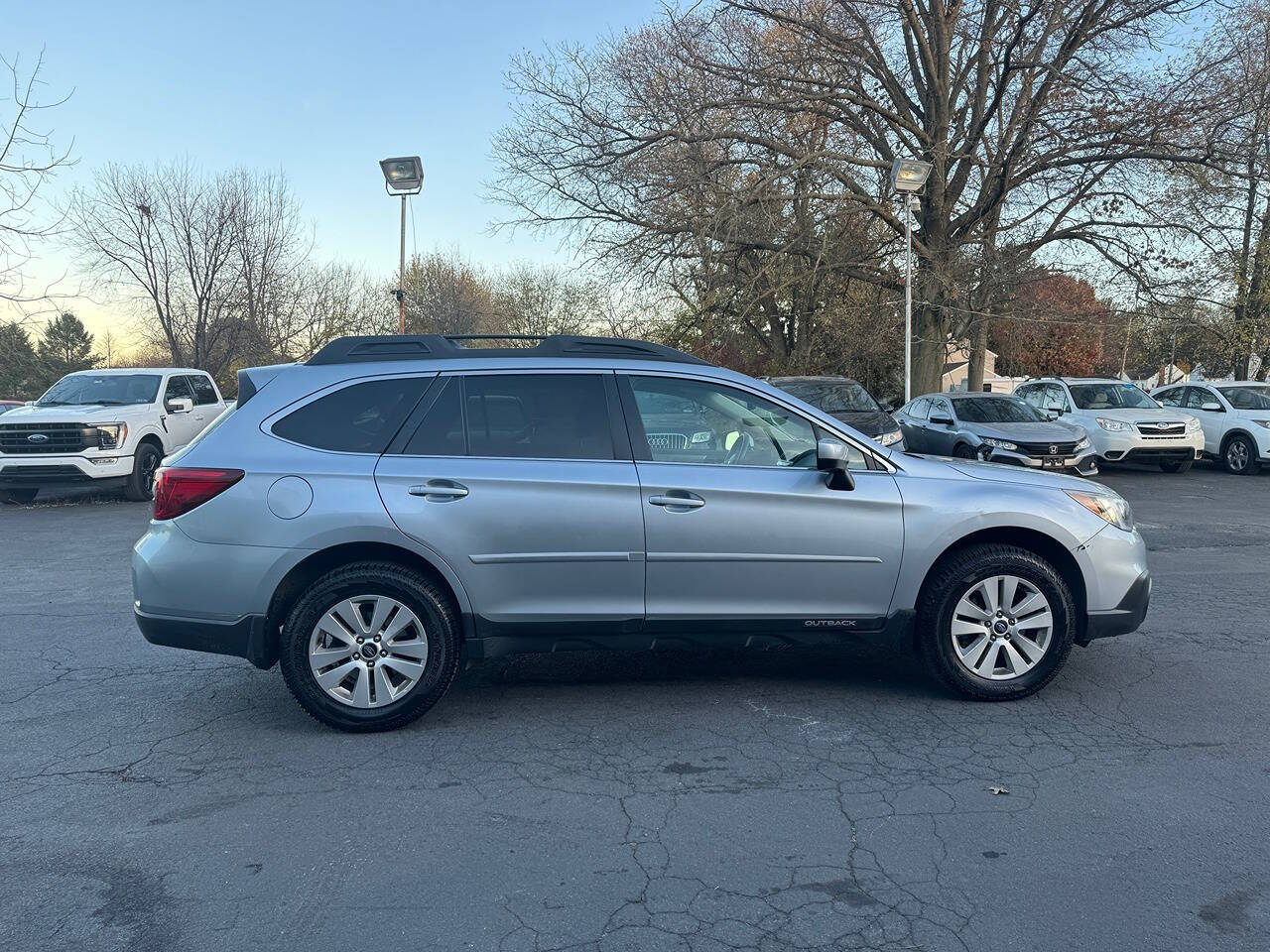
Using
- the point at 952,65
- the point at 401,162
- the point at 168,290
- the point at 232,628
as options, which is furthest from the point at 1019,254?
the point at 168,290

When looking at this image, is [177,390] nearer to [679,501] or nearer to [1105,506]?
[679,501]

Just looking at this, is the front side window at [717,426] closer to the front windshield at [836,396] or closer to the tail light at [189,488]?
A: the tail light at [189,488]

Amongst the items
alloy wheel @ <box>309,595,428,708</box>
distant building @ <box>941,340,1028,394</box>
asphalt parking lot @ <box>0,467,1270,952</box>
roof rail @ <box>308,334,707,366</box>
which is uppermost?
distant building @ <box>941,340,1028,394</box>

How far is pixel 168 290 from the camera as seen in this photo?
101 ft

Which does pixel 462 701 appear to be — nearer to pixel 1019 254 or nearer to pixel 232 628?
pixel 232 628

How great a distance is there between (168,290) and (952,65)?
23.6m

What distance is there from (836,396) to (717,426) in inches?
424

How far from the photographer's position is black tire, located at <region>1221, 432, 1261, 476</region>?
17.0 metres

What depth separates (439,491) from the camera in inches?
182

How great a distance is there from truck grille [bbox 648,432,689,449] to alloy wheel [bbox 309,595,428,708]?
55.1 inches

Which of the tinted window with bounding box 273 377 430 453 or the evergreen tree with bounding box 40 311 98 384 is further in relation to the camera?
the evergreen tree with bounding box 40 311 98 384

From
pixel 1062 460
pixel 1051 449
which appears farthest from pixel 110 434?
pixel 1062 460

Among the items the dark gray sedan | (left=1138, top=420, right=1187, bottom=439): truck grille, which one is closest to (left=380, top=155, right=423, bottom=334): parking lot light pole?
the dark gray sedan

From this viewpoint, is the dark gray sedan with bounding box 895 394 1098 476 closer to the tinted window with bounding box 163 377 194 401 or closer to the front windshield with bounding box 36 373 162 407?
the tinted window with bounding box 163 377 194 401
